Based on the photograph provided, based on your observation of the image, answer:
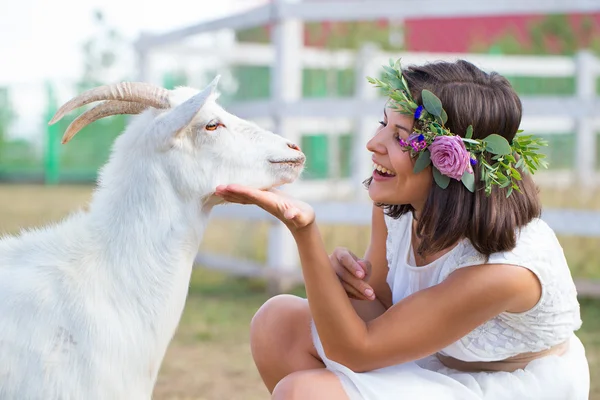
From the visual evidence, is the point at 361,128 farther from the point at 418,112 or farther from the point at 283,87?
the point at 418,112

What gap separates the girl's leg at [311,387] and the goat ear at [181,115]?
2.48 ft

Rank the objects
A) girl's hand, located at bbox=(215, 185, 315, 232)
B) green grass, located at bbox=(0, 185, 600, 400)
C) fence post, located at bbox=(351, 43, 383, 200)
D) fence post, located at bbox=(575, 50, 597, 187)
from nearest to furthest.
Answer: girl's hand, located at bbox=(215, 185, 315, 232)
green grass, located at bbox=(0, 185, 600, 400)
fence post, located at bbox=(351, 43, 383, 200)
fence post, located at bbox=(575, 50, 597, 187)

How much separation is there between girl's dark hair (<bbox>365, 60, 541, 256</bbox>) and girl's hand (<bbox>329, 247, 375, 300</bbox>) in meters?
0.20

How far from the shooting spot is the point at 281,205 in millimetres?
2129

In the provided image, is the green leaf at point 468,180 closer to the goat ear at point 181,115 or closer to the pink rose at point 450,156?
the pink rose at point 450,156

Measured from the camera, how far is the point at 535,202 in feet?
7.56

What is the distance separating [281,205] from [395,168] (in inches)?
14.2

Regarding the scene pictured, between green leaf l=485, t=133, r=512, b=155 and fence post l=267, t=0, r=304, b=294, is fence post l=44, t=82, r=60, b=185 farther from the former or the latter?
green leaf l=485, t=133, r=512, b=155

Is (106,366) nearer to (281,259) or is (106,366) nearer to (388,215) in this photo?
(388,215)

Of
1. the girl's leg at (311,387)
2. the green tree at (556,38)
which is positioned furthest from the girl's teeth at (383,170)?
the green tree at (556,38)

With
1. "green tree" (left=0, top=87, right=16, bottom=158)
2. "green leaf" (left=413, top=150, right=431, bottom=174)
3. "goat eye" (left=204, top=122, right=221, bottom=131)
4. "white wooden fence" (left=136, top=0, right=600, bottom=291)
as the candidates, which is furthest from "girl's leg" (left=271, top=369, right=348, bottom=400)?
"green tree" (left=0, top=87, right=16, bottom=158)

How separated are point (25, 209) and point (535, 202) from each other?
9.94 meters

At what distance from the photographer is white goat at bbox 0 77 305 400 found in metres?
2.14

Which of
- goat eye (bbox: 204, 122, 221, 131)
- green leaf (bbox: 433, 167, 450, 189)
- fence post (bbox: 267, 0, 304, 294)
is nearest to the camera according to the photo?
green leaf (bbox: 433, 167, 450, 189)
